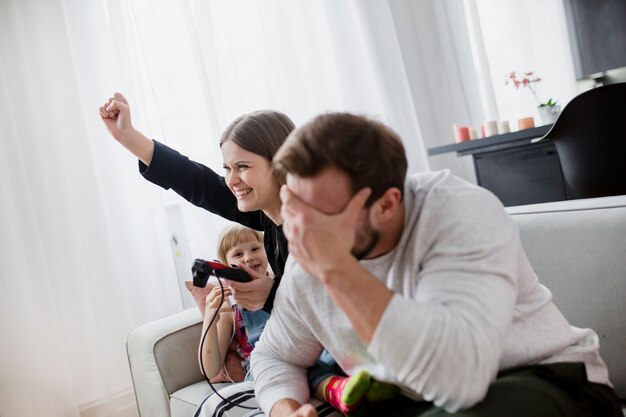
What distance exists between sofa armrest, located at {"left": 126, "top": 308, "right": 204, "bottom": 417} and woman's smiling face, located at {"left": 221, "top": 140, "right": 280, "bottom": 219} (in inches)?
20.8

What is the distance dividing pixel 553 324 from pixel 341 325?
0.34 meters

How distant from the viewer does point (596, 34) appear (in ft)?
12.8

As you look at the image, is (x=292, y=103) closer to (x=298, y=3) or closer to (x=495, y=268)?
(x=298, y=3)

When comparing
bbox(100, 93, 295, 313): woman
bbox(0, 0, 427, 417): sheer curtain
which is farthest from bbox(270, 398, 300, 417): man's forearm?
bbox(0, 0, 427, 417): sheer curtain

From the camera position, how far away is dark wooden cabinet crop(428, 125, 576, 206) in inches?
107

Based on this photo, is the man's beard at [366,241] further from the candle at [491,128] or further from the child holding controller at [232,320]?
the candle at [491,128]

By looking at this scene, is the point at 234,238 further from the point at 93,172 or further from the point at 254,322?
the point at 93,172

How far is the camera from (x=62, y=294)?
240cm

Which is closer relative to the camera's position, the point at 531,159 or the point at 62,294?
the point at 62,294

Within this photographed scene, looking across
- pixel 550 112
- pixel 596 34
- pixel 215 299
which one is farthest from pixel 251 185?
pixel 596 34

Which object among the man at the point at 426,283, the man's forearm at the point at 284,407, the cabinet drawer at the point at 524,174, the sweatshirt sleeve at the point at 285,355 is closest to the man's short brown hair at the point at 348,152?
the man at the point at 426,283

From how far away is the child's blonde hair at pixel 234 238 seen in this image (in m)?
1.94

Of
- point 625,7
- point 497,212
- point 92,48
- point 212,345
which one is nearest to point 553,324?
point 497,212

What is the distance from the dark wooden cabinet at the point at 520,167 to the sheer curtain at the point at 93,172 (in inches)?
30.1
